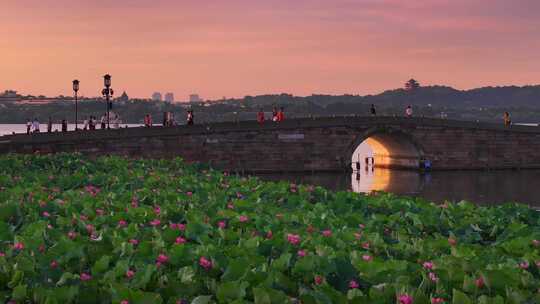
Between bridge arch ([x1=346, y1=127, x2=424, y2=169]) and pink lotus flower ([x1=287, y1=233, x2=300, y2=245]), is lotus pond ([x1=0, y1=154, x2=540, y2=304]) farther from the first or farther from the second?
bridge arch ([x1=346, y1=127, x2=424, y2=169])

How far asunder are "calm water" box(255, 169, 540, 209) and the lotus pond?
29.4 metres

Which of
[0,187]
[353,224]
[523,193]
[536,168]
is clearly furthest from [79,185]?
[536,168]

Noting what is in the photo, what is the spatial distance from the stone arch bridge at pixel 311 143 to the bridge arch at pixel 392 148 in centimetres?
8

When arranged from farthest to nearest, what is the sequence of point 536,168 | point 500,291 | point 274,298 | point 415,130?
point 536,168 < point 415,130 < point 500,291 < point 274,298

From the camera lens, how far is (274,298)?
183 inches

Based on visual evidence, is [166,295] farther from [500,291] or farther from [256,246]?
[500,291]

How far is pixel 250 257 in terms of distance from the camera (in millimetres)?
5836

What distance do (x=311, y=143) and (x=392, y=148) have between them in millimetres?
12263

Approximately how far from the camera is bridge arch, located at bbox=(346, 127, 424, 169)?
2120 inches

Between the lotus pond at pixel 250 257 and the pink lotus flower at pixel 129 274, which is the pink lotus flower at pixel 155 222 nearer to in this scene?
the lotus pond at pixel 250 257

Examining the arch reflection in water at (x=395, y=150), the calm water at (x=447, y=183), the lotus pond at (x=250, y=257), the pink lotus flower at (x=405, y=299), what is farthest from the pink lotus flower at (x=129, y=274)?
the arch reflection in water at (x=395, y=150)

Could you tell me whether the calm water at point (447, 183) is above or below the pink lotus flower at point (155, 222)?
below

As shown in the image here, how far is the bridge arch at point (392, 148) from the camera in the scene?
53.8 m

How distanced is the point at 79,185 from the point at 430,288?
10.9m
